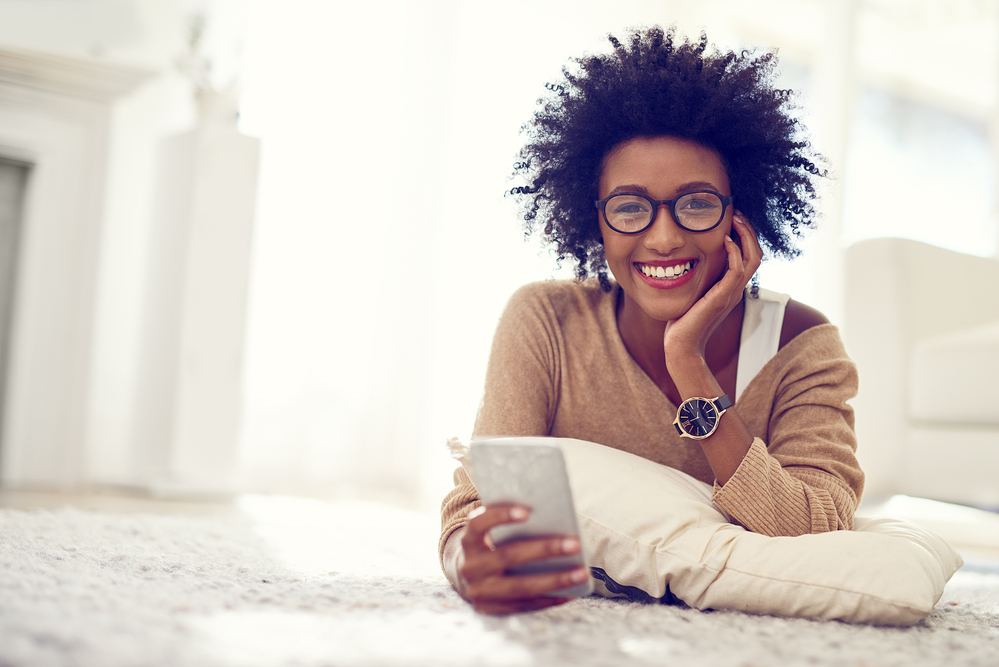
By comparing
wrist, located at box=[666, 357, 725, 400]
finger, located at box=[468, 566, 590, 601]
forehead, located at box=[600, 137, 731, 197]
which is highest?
forehead, located at box=[600, 137, 731, 197]

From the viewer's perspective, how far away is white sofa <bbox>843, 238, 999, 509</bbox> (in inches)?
74.4

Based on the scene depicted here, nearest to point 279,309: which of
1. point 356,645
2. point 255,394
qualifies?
point 255,394

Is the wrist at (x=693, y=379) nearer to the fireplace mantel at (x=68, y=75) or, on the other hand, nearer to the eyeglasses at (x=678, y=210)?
the eyeglasses at (x=678, y=210)

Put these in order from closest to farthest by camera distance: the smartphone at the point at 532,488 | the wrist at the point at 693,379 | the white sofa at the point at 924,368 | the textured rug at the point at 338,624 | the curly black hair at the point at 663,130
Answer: the textured rug at the point at 338,624 → the smartphone at the point at 532,488 → the wrist at the point at 693,379 → the curly black hair at the point at 663,130 → the white sofa at the point at 924,368

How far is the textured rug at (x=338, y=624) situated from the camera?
0.68m

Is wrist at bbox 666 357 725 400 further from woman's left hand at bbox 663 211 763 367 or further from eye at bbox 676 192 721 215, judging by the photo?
eye at bbox 676 192 721 215

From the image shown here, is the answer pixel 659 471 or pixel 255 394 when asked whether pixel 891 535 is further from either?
pixel 255 394

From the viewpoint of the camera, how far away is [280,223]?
308 centimetres

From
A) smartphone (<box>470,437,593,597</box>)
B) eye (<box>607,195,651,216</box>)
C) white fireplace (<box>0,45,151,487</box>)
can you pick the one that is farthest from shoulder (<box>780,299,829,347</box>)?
white fireplace (<box>0,45,151,487</box>)

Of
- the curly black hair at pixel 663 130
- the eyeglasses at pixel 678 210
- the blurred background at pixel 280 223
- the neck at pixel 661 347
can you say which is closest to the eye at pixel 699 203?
the eyeglasses at pixel 678 210

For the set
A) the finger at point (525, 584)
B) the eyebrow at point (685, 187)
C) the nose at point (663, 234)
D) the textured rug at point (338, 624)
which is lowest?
the textured rug at point (338, 624)

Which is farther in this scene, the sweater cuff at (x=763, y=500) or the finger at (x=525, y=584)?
the sweater cuff at (x=763, y=500)

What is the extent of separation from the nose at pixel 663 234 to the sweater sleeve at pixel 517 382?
24 centimetres

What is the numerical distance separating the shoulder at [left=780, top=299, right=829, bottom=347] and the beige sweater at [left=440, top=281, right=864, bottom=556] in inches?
0.7
